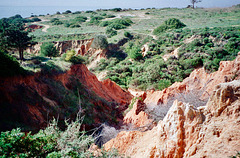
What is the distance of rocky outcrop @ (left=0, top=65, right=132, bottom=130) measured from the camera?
9617 mm

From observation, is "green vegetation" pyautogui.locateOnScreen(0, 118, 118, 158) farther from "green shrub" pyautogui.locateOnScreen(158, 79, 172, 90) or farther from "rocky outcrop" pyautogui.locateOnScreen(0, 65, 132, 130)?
"green shrub" pyautogui.locateOnScreen(158, 79, 172, 90)

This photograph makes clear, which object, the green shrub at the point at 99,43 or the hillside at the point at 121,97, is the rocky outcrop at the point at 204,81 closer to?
the hillside at the point at 121,97

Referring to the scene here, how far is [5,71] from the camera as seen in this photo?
10141mm

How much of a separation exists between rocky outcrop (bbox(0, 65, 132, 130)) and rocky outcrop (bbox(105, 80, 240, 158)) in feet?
10.9

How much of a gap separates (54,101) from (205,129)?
35.8 ft

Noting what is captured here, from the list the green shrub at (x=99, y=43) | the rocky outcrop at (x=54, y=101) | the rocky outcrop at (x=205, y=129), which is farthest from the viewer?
the green shrub at (x=99, y=43)

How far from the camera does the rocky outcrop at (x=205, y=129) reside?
185 inches

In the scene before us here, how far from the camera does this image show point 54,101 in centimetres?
1290

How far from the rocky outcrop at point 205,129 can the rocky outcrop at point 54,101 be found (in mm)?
3333

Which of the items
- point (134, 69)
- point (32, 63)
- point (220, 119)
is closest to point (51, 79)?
point (32, 63)

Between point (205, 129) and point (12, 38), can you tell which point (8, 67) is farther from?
point (205, 129)

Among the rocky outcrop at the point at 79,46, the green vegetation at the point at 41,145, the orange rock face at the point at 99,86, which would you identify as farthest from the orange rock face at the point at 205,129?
the rocky outcrop at the point at 79,46

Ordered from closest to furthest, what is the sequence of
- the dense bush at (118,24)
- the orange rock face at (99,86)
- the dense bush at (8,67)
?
the dense bush at (8,67) → the orange rock face at (99,86) → the dense bush at (118,24)

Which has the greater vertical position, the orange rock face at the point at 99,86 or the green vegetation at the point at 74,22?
the green vegetation at the point at 74,22
